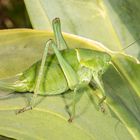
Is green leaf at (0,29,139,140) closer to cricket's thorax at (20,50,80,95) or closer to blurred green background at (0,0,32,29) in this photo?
cricket's thorax at (20,50,80,95)

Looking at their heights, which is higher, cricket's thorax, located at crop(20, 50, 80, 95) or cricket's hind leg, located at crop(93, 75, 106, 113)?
cricket's thorax, located at crop(20, 50, 80, 95)

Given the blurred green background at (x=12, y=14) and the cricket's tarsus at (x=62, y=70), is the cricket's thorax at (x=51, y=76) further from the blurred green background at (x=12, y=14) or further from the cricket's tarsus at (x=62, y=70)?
the blurred green background at (x=12, y=14)

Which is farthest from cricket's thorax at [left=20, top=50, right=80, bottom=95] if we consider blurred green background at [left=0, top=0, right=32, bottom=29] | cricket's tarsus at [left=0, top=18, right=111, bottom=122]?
blurred green background at [left=0, top=0, right=32, bottom=29]

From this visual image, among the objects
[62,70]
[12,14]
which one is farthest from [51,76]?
[12,14]

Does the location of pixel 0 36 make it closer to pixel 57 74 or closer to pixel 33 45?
pixel 33 45

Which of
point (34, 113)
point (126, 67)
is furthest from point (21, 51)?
point (126, 67)

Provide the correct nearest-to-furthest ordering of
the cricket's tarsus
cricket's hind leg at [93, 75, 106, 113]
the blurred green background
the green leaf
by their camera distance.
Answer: the green leaf
cricket's hind leg at [93, 75, 106, 113]
the cricket's tarsus
the blurred green background

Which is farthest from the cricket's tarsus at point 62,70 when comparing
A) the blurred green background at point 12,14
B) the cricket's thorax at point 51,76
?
the blurred green background at point 12,14

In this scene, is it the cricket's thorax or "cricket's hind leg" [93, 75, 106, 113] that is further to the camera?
the cricket's thorax
